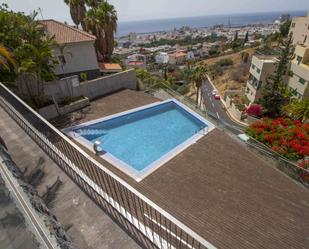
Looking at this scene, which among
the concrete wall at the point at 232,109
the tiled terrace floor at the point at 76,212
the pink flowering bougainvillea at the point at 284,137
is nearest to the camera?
the tiled terrace floor at the point at 76,212

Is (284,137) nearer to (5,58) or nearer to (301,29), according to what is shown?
(5,58)

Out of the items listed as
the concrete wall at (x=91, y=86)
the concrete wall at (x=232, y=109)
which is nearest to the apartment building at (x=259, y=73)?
the concrete wall at (x=232, y=109)

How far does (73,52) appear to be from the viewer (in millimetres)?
17156

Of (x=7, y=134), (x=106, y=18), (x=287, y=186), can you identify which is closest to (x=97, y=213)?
(x=7, y=134)

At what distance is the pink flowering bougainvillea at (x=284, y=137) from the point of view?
10.8 metres

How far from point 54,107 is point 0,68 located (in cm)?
348

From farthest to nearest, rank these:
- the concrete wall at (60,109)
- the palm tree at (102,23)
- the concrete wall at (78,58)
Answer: the palm tree at (102,23) → the concrete wall at (78,58) → the concrete wall at (60,109)

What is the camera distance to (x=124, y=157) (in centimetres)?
1110

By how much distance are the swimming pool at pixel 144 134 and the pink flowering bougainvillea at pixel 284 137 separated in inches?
138

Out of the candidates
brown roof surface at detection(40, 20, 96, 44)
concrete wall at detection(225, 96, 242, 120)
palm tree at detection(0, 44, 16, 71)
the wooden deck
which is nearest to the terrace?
the wooden deck

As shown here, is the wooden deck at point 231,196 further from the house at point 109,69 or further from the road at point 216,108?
the road at point 216,108

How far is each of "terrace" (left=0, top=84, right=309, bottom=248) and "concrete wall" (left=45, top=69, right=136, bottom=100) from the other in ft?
20.9

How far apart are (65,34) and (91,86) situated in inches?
235

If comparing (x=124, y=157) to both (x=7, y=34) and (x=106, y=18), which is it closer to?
(x=7, y=34)
